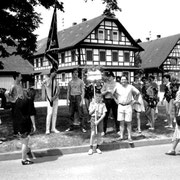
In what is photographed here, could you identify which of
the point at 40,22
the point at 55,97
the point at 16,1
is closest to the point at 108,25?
the point at 40,22

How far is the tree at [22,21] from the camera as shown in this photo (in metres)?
12.4

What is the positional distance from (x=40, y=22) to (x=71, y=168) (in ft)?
32.3

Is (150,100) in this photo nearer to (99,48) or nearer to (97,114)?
(97,114)

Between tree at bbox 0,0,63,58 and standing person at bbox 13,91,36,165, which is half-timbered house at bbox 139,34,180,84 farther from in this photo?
standing person at bbox 13,91,36,165

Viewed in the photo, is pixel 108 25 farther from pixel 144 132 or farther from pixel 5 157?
pixel 5 157

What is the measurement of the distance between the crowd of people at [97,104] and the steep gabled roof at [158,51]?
3977 cm

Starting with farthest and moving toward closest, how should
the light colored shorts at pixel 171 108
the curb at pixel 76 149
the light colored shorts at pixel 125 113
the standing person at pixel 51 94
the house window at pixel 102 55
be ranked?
1. the house window at pixel 102 55
2. the light colored shorts at pixel 171 108
3. the standing person at pixel 51 94
4. the light colored shorts at pixel 125 113
5. the curb at pixel 76 149

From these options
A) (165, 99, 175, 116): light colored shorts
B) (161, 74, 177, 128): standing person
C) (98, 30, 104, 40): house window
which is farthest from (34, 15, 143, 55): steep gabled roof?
(165, 99, 175, 116): light colored shorts

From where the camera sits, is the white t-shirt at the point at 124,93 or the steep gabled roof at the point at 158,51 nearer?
the white t-shirt at the point at 124,93

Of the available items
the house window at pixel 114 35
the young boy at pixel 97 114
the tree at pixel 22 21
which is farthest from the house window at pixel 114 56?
the young boy at pixel 97 114

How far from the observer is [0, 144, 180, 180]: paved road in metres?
5.87

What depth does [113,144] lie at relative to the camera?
28.4 feet

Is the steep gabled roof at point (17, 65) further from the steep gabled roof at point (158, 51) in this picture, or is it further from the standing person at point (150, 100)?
the standing person at point (150, 100)

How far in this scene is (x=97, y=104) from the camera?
8320 millimetres
